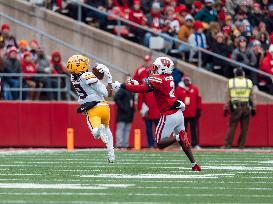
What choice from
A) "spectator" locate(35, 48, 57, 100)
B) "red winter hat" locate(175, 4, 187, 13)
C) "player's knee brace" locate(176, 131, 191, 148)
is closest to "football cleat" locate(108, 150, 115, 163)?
"player's knee brace" locate(176, 131, 191, 148)

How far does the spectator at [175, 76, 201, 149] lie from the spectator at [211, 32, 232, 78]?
114 inches

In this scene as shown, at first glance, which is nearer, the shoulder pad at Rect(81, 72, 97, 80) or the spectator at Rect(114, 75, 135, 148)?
the shoulder pad at Rect(81, 72, 97, 80)

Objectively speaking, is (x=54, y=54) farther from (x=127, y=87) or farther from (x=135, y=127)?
(x=127, y=87)

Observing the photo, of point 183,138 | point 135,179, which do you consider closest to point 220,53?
point 183,138

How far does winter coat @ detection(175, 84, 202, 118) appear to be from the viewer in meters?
25.9

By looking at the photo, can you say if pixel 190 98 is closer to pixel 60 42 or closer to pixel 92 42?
pixel 60 42

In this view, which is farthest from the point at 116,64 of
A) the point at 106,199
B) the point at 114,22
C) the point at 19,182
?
the point at 106,199

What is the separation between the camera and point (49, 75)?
26.6 m

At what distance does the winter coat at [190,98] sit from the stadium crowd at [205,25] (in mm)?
2656

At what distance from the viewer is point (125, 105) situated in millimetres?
25922

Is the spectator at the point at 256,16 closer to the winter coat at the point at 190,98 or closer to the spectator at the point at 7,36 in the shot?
the winter coat at the point at 190,98

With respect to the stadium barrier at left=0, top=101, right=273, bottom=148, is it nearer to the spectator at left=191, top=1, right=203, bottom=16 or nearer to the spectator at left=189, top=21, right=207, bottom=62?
the spectator at left=189, top=21, right=207, bottom=62

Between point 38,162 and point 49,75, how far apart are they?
7467 millimetres

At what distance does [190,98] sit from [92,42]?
4524 millimetres
